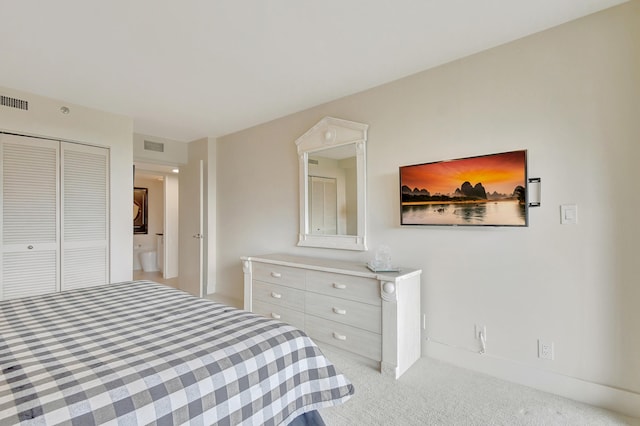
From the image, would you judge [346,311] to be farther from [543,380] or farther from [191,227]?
[191,227]

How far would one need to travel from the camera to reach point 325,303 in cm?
280

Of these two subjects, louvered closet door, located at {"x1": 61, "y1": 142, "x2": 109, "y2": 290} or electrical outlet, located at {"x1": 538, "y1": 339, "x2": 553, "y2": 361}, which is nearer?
electrical outlet, located at {"x1": 538, "y1": 339, "x2": 553, "y2": 361}

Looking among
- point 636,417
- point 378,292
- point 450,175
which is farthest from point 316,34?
point 636,417

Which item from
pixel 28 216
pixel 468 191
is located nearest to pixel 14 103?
pixel 28 216

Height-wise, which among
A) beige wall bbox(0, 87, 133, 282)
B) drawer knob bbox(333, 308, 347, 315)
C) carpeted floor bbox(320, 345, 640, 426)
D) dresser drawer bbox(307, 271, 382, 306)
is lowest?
carpeted floor bbox(320, 345, 640, 426)

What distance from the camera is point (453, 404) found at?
2000 millimetres

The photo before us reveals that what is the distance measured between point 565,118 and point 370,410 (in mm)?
2247

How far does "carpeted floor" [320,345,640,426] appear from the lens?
1.83 meters

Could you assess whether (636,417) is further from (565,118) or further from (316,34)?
(316,34)

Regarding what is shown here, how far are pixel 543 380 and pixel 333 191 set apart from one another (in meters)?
2.26

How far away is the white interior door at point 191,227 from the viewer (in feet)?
15.3

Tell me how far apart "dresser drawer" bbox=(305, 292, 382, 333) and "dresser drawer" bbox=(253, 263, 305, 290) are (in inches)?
7.0

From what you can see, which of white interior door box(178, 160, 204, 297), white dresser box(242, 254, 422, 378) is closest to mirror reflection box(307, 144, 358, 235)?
white dresser box(242, 254, 422, 378)

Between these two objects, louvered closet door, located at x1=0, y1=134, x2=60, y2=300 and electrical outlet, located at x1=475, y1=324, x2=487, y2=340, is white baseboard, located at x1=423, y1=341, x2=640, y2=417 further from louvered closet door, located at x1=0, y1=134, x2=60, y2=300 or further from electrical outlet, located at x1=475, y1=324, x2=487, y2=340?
louvered closet door, located at x1=0, y1=134, x2=60, y2=300
